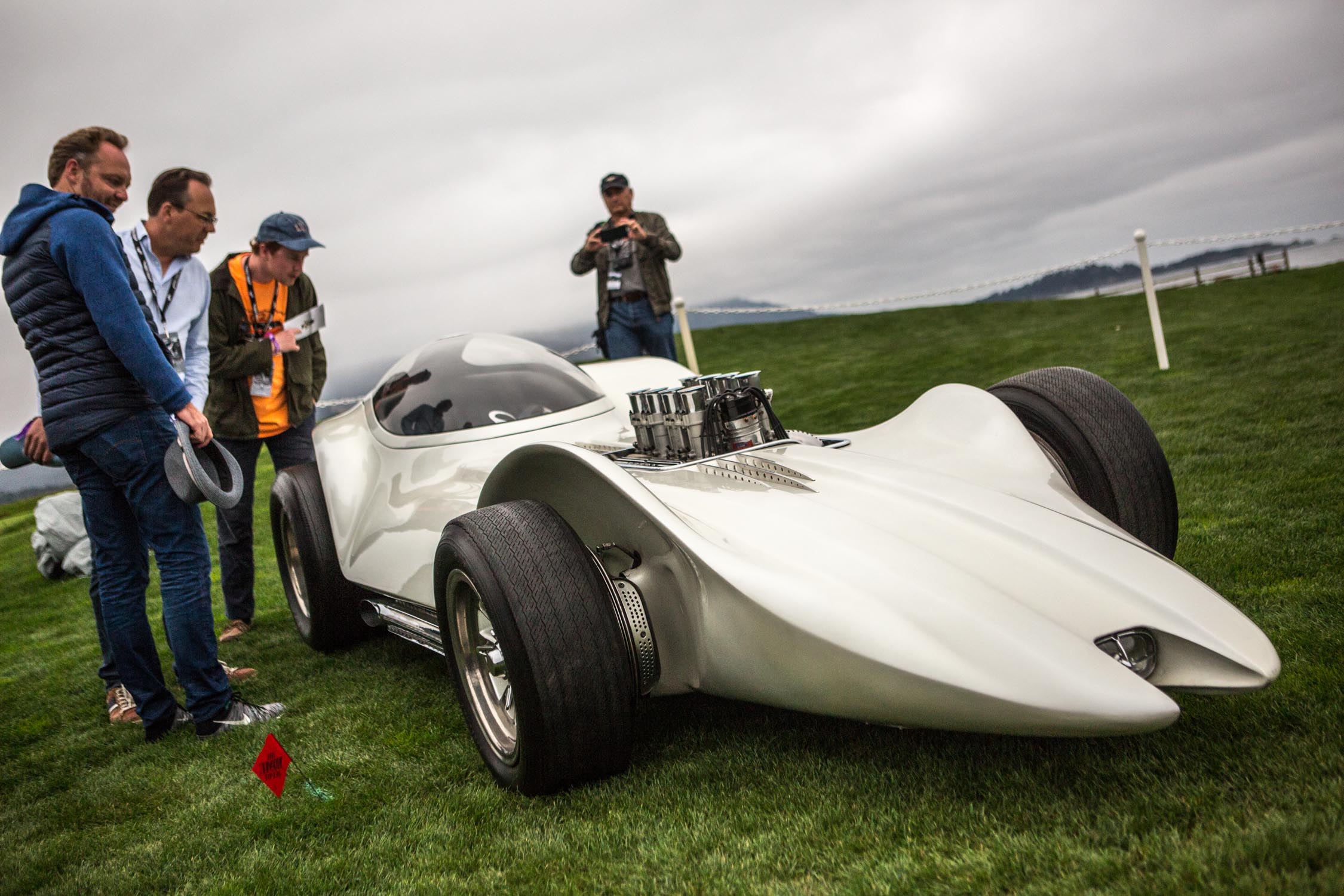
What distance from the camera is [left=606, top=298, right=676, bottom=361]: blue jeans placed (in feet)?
20.8

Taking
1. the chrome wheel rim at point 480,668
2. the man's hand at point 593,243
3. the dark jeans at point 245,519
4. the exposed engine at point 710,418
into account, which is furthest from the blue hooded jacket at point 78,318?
the man's hand at point 593,243

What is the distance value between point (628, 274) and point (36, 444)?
381cm

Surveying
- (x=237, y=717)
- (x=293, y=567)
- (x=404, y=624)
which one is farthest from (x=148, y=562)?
(x=293, y=567)

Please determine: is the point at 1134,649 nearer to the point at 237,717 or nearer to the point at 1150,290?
the point at 237,717

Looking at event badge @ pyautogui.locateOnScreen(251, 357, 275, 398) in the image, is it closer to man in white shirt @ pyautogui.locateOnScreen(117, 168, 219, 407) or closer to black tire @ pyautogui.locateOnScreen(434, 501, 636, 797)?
man in white shirt @ pyautogui.locateOnScreen(117, 168, 219, 407)

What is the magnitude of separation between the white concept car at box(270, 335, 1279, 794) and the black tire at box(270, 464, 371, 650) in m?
0.53

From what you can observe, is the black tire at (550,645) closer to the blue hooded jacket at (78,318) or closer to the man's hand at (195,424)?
the man's hand at (195,424)

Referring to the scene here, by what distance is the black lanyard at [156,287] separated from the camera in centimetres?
323

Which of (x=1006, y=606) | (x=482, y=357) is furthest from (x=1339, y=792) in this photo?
(x=482, y=357)

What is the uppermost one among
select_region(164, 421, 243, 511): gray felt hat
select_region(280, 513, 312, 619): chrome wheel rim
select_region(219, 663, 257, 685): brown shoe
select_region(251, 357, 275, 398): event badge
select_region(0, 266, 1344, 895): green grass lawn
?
select_region(251, 357, 275, 398): event badge

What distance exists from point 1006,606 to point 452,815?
4.56 feet

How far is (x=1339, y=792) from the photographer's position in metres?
1.57

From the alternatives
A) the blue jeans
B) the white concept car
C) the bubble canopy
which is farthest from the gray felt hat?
the blue jeans

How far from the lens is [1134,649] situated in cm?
185
